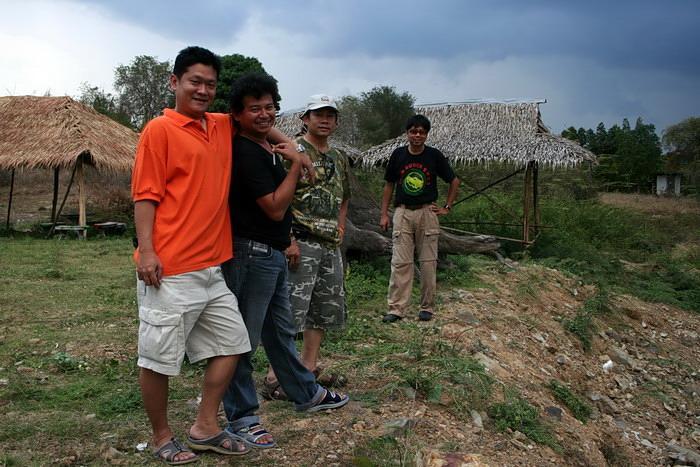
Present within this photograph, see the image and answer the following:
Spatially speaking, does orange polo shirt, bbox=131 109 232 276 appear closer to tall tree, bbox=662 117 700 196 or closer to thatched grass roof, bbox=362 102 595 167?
thatched grass roof, bbox=362 102 595 167

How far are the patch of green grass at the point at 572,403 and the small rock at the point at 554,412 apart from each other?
15.5 inches

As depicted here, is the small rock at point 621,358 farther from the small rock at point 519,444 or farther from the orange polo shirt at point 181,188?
the orange polo shirt at point 181,188

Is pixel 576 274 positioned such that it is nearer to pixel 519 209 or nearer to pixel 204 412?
pixel 519 209

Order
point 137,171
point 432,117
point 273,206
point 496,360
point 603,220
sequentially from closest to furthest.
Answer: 1. point 137,171
2. point 273,206
3. point 496,360
4. point 432,117
5. point 603,220

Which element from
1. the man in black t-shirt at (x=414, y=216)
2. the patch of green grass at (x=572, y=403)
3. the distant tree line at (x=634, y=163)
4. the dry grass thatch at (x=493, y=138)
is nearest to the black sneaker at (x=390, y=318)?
the man in black t-shirt at (x=414, y=216)

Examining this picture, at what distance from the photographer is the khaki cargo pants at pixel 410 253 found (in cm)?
593

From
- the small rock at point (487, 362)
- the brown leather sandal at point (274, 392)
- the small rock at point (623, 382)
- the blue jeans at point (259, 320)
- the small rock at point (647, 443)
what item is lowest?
the small rock at point (647, 443)

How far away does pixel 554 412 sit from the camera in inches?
172

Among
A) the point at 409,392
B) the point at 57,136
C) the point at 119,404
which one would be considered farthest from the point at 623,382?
the point at 57,136

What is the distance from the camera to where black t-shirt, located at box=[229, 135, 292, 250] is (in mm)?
2881

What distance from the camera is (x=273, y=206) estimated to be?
9.46ft

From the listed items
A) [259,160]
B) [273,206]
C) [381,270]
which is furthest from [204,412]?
[381,270]

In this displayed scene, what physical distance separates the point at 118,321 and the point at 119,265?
3.94m

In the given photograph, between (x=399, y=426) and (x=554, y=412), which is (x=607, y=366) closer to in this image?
(x=554, y=412)
